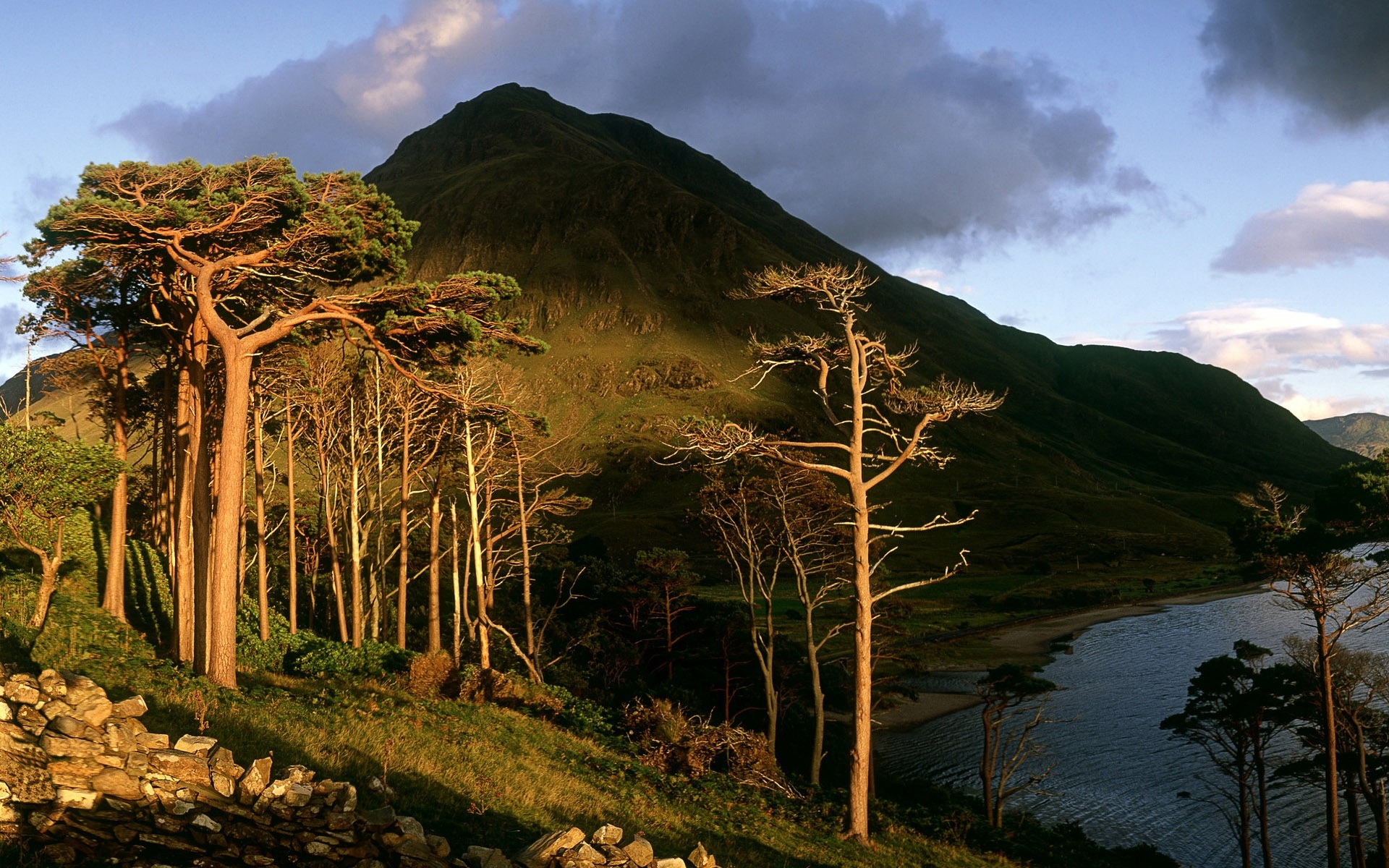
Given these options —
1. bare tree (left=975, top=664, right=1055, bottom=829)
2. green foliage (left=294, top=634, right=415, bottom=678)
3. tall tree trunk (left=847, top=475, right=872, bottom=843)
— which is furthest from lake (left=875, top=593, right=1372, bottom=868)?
green foliage (left=294, top=634, right=415, bottom=678)

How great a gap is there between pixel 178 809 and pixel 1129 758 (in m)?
46.3

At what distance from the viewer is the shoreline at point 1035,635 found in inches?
2188

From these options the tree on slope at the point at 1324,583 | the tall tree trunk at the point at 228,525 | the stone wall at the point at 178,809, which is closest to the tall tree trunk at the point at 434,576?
the tall tree trunk at the point at 228,525

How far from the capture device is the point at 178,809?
8.62m

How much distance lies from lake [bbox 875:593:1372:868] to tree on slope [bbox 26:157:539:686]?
103ft

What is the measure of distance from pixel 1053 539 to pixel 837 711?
112 metres

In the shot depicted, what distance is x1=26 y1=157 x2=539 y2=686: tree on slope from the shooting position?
54.4 ft

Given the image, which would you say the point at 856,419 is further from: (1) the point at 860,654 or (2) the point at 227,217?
(2) the point at 227,217

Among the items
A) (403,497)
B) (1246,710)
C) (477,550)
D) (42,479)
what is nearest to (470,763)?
(42,479)

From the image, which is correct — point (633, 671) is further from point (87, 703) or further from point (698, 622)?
point (87, 703)

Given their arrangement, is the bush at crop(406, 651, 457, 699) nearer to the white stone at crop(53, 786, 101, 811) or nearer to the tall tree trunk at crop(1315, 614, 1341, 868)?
the white stone at crop(53, 786, 101, 811)

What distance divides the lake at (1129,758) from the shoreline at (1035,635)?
73.4 inches

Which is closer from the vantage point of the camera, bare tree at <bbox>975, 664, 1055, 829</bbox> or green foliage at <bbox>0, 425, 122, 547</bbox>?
green foliage at <bbox>0, 425, 122, 547</bbox>

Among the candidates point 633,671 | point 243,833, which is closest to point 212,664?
point 243,833
